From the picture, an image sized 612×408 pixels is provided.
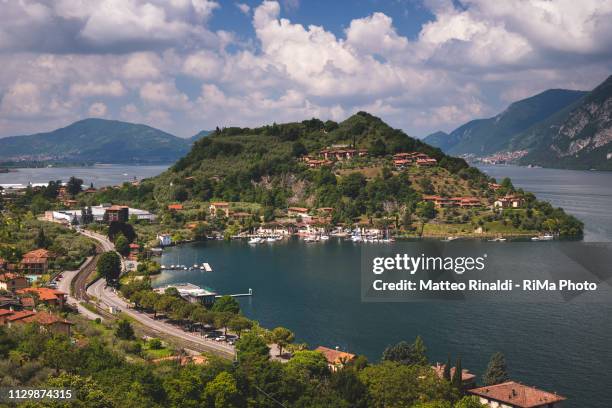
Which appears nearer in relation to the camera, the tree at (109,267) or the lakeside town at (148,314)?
the lakeside town at (148,314)

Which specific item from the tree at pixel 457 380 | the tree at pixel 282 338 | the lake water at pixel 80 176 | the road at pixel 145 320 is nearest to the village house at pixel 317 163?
the road at pixel 145 320

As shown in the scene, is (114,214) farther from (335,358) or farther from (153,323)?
(335,358)

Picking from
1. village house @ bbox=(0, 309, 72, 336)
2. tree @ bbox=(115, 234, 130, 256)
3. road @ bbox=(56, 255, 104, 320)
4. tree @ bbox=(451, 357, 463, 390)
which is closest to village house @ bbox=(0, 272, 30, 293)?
road @ bbox=(56, 255, 104, 320)

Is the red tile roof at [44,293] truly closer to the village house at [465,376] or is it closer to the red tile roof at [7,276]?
the red tile roof at [7,276]

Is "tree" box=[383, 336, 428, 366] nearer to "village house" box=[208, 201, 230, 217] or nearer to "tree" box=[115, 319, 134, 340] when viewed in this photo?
"tree" box=[115, 319, 134, 340]

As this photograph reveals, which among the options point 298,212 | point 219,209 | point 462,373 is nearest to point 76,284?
point 462,373

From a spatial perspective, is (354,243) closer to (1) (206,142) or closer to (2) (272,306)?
(2) (272,306)
